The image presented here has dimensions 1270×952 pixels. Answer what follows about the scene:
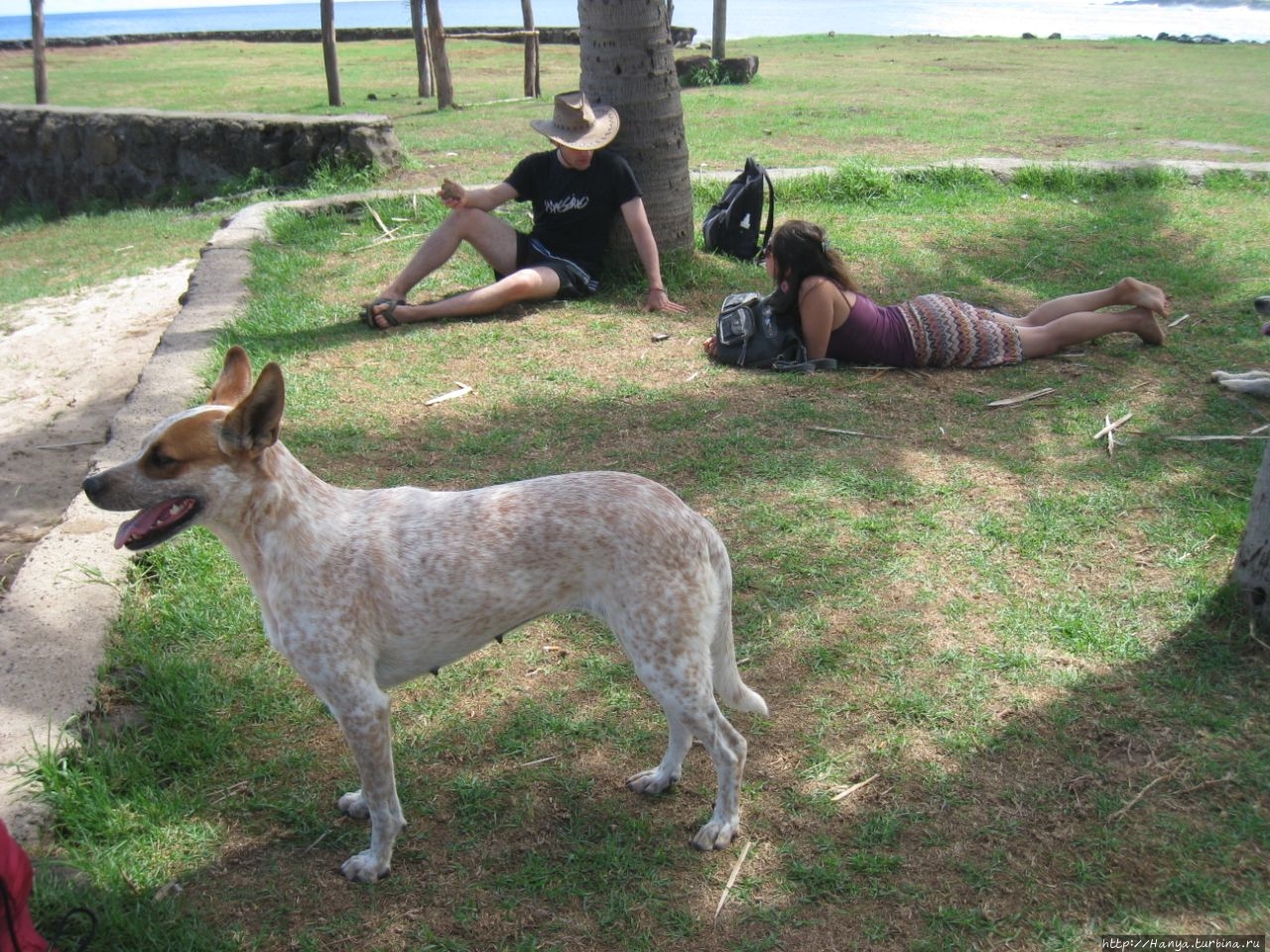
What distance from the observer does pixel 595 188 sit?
301 inches

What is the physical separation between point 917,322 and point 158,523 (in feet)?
16.1

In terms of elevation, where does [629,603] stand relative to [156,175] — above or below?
below

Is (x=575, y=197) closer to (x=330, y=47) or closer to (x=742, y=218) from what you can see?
(x=742, y=218)

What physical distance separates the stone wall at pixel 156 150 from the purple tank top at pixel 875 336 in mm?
7312

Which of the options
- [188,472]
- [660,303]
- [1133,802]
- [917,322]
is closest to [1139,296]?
[917,322]

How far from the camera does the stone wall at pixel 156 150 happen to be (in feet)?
39.4

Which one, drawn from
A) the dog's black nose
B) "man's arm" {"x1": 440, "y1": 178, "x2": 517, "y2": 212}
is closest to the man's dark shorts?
"man's arm" {"x1": 440, "y1": 178, "x2": 517, "y2": 212}

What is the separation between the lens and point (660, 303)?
24.9 ft

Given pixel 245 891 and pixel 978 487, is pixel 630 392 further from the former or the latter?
pixel 245 891

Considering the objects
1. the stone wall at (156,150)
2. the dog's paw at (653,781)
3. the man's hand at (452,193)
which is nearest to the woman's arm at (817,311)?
the man's hand at (452,193)

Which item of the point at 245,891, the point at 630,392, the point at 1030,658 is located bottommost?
the point at 245,891

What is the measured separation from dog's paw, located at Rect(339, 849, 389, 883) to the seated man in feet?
16.3

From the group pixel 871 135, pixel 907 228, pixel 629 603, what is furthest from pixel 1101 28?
pixel 629 603

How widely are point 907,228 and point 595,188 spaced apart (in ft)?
10.4
